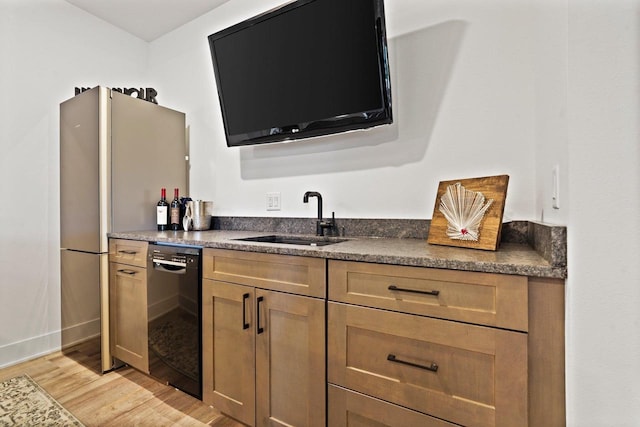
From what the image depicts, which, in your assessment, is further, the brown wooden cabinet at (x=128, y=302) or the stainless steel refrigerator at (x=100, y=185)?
the stainless steel refrigerator at (x=100, y=185)

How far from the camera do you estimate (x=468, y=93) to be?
5.04 ft

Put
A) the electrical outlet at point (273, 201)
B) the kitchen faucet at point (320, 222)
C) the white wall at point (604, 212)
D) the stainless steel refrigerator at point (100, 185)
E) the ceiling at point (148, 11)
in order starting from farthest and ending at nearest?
the ceiling at point (148, 11) → the electrical outlet at point (273, 201) → the stainless steel refrigerator at point (100, 185) → the kitchen faucet at point (320, 222) → the white wall at point (604, 212)

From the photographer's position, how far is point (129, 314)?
6.39 ft

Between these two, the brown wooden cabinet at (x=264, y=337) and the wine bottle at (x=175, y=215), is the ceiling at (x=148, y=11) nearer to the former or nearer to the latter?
the wine bottle at (x=175, y=215)

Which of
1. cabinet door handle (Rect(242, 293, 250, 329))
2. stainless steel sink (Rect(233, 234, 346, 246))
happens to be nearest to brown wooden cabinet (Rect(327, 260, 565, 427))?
cabinet door handle (Rect(242, 293, 250, 329))

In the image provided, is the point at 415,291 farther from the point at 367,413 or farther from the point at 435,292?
the point at 367,413

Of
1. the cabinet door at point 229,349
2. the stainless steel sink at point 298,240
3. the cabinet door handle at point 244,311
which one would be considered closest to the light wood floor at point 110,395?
the cabinet door at point 229,349

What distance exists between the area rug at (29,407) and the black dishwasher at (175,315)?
43cm

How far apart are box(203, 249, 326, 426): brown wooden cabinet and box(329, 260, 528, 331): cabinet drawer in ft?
0.38

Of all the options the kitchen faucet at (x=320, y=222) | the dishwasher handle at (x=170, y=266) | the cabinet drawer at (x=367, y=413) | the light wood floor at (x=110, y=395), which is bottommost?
the light wood floor at (x=110, y=395)

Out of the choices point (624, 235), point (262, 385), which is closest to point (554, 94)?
point (624, 235)

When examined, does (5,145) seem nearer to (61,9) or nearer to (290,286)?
(61,9)

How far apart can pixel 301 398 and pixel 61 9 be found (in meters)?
3.19

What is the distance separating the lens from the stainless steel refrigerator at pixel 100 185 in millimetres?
2023
